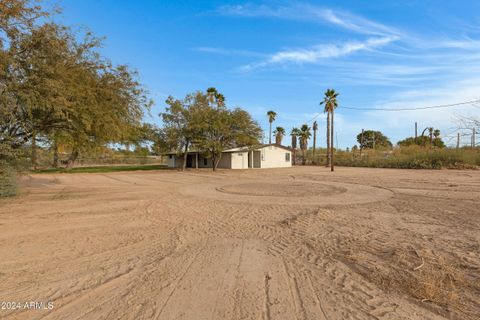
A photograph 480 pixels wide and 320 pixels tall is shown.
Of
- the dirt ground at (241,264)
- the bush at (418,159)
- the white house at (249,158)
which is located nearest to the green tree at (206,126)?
the white house at (249,158)

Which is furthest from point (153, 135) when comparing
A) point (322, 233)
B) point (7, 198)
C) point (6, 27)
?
point (322, 233)

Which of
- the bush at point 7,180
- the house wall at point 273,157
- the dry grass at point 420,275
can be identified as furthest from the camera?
the house wall at point 273,157

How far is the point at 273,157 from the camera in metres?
39.3

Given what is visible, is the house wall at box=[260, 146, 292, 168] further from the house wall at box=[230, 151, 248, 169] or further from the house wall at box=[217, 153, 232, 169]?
the house wall at box=[217, 153, 232, 169]

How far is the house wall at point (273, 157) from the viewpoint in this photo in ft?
125

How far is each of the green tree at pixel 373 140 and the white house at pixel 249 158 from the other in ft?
88.3

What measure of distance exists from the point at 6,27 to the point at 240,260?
9.13 meters

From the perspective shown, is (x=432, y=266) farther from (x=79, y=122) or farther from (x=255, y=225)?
(x=79, y=122)

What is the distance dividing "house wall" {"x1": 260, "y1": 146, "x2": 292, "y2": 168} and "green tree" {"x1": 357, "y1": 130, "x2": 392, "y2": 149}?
86.7 feet

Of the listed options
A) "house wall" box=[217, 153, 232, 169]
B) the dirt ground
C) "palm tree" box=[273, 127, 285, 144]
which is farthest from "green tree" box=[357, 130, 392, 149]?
the dirt ground

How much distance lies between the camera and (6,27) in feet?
25.1

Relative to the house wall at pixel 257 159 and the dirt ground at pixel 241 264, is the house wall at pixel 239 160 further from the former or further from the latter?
the dirt ground at pixel 241 264

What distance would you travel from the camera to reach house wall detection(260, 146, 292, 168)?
3816 cm

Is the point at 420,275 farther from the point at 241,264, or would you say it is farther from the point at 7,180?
the point at 7,180
